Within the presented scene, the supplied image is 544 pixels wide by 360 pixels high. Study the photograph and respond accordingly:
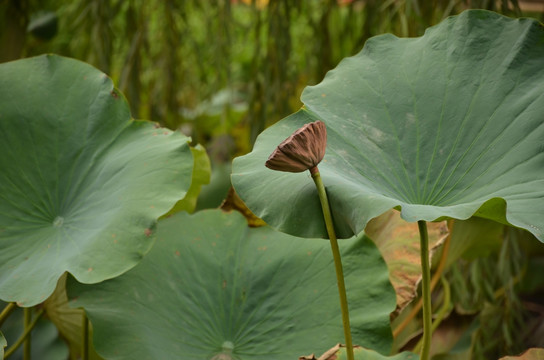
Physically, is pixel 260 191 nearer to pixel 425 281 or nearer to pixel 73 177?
pixel 425 281

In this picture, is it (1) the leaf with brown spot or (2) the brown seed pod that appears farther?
(1) the leaf with brown spot

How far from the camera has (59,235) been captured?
2.84 feet

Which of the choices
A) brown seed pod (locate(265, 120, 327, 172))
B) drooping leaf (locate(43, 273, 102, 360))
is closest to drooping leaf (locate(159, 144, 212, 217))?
drooping leaf (locate(43, 273, 102, 360))

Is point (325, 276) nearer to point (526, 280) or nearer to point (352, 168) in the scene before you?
point (352, 168)

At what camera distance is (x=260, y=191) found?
0.74m

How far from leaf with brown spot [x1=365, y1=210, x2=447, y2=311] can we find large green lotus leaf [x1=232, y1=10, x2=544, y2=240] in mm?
201

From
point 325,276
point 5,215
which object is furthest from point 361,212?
point 5,215

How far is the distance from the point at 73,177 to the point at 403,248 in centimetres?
52

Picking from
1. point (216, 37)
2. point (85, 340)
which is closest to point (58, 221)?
point (85, 340)

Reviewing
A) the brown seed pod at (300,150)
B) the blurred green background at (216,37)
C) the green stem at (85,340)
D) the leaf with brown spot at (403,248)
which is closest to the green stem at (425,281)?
the brown seed pod at (300,150)

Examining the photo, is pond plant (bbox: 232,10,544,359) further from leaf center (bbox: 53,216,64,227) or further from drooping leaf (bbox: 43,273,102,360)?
drooping leaf (bbox: 43,273,102,360)

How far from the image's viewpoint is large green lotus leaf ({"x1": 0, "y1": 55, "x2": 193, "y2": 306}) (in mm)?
804

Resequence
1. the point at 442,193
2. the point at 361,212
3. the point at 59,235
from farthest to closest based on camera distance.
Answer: the point at 59,235
the point at 442,193
the point at 361,212

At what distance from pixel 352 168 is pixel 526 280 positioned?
138 cm
